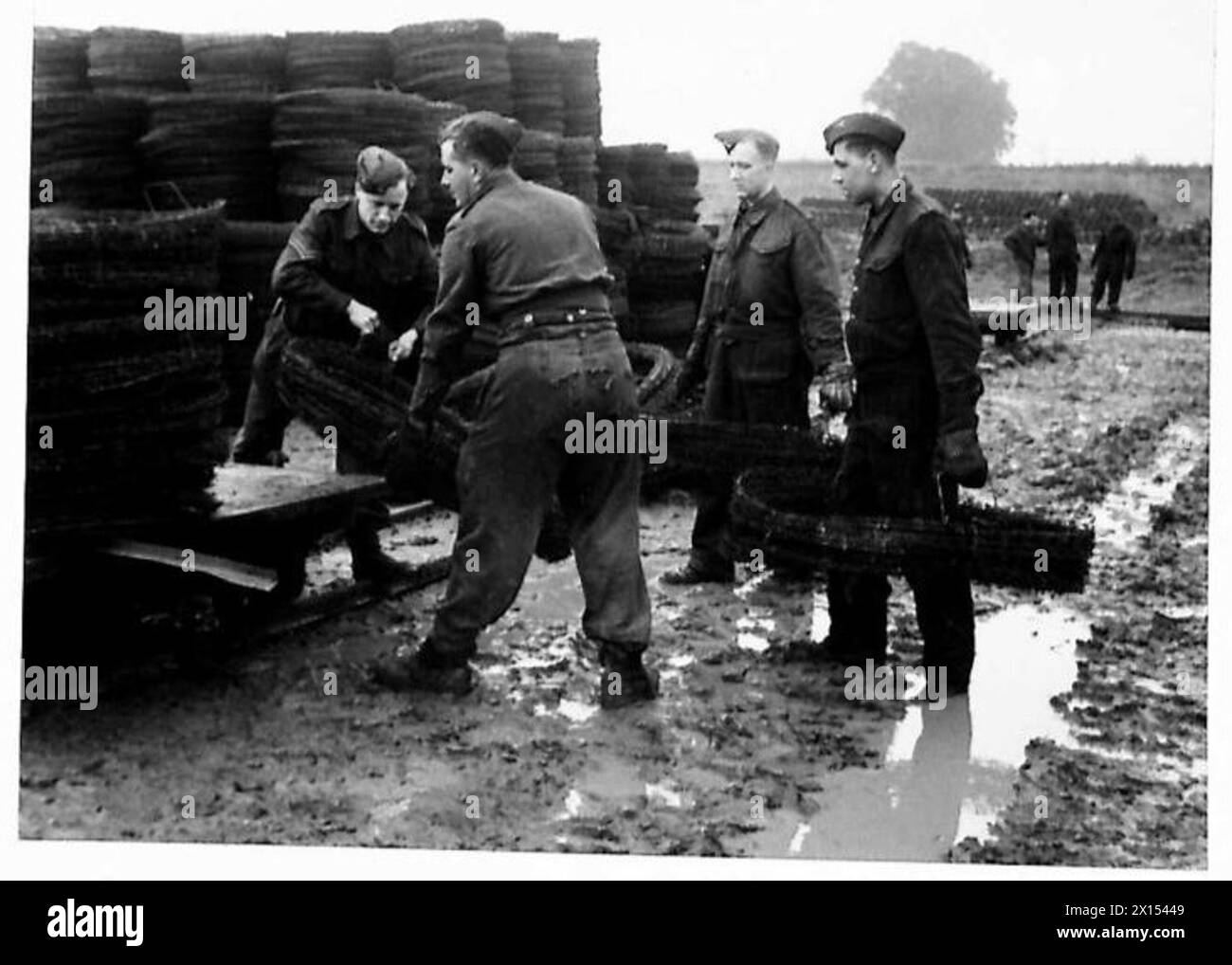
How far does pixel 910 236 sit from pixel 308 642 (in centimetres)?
270

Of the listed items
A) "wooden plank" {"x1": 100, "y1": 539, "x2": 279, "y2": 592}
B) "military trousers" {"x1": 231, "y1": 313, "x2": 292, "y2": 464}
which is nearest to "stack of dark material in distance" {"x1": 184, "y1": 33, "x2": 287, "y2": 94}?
"military trousers" {"x1": 231, "y1": 313, "x2": 292, "y2": 464}

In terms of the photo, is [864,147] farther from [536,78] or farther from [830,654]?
[536,78]

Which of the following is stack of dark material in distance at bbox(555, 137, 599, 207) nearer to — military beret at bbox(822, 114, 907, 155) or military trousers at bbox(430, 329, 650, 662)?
military beret at bbox(822, 114, 907, 155)

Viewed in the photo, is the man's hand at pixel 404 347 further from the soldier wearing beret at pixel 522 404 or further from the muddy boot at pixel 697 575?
the muddy boot at pixel 697 575

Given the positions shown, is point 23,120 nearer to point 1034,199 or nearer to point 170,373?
point 170,373

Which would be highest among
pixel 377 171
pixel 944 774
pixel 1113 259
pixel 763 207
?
pixel 377 171

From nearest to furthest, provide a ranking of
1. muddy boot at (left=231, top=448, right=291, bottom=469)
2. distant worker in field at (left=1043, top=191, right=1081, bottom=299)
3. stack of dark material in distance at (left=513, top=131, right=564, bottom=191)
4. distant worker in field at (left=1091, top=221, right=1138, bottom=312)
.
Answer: muddy boot at (left=231, top=448, right=291, bottom=469) < stack of dark material in distance at (left=513, top=131, right=564, bottom=191) < distant worker in field at (left=1043, top=191, right=1081, bottom=299) < distant worker in field at (left=1091, top=221, right=1138, bottom=312)

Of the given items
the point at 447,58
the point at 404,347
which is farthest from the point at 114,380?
the point at 447,58

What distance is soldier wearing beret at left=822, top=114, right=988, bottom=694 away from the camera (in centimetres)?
489

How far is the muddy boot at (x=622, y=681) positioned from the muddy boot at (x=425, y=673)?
0.49 metres

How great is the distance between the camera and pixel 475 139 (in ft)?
16.4

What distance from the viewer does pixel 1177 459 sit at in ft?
30.0

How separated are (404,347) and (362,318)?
12.0 inches

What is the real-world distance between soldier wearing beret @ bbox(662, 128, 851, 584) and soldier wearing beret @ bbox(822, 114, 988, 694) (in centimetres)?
75
